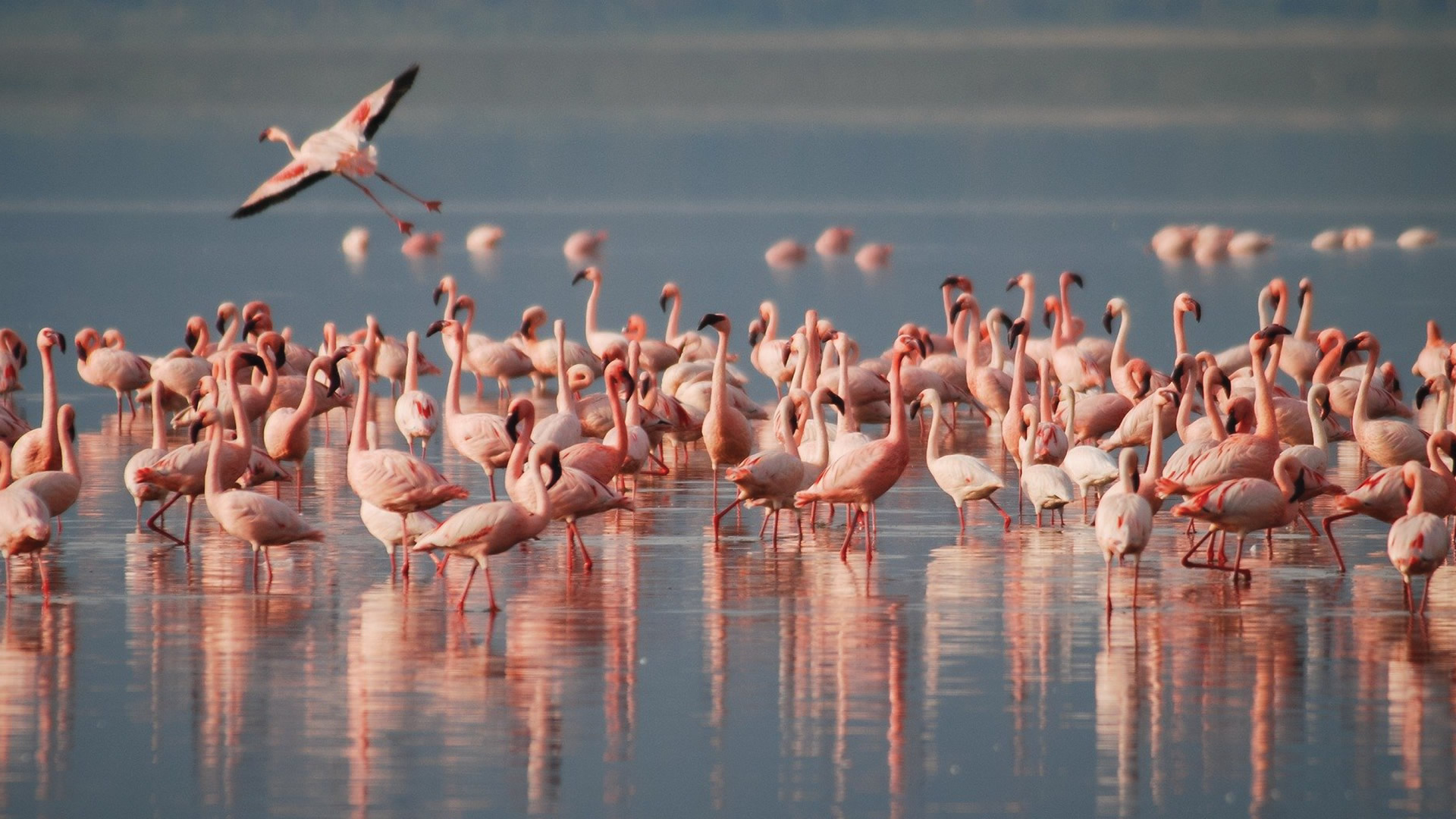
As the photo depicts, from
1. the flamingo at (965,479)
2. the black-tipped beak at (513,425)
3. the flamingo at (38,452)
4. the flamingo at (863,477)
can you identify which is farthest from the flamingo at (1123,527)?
the flamingo at (38,452)

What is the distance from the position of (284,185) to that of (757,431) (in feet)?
14.0

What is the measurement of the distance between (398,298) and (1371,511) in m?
21.2

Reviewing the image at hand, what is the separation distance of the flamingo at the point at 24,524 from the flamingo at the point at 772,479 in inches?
135

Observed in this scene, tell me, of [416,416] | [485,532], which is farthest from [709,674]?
[416,416]

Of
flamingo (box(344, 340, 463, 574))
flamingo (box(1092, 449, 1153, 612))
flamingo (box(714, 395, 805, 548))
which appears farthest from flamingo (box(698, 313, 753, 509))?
flamingo (box(1092, 449, 1153, 612))

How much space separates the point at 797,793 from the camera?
6.97 metres

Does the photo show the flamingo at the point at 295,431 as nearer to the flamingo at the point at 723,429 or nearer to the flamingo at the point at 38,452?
the flamingo at the point at 38,452

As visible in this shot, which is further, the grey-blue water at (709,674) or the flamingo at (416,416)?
the flamingo at (416,416)

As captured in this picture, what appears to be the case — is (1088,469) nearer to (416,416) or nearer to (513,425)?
(513,425)

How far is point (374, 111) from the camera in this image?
14.6 m

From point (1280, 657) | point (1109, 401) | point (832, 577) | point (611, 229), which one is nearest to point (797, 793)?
point (1280, 657)

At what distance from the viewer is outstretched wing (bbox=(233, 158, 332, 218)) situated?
1378 cm

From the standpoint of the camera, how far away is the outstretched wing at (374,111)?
47.3ft

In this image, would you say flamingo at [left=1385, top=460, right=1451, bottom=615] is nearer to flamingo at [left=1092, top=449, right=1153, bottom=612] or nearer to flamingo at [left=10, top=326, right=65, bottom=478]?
flamingo at [left=1092, top=449, right=1153, bottom=612]
